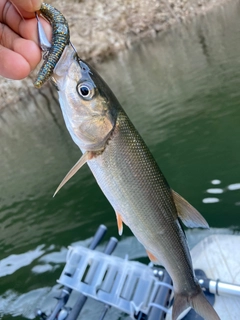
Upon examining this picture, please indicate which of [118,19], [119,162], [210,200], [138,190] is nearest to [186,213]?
[138,190]

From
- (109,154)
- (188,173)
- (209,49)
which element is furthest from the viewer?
(209,49)

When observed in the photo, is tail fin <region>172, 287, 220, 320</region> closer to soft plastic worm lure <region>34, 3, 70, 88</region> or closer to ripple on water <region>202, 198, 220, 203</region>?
soft plastic worm lure <region>34, 3, 70, 88</region>

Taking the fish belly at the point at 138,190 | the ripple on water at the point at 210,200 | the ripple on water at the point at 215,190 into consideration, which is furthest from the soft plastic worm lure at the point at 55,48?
the ripple on water at the point at 215,190

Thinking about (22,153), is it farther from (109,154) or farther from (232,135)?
(109,154)

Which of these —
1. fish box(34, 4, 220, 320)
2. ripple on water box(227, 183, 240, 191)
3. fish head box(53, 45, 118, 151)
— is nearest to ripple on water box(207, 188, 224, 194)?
ripple on water box(227, 183, 240, 191)

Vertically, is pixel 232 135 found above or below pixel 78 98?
below

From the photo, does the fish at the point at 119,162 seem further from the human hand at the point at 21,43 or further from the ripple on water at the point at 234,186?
the ripple on water at the point at 234,186

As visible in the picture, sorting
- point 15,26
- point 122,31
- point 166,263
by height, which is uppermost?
A: point 15,26

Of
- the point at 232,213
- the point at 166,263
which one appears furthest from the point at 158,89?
the point at 166,263
